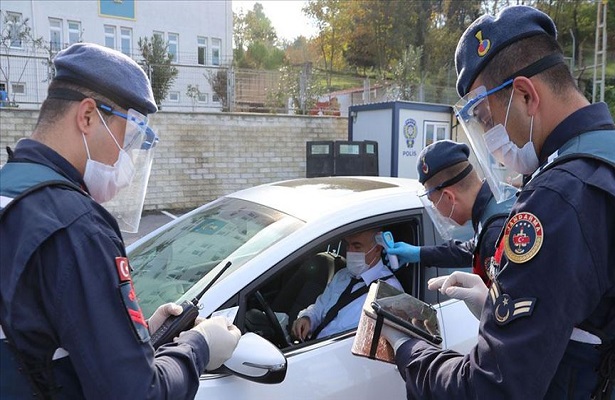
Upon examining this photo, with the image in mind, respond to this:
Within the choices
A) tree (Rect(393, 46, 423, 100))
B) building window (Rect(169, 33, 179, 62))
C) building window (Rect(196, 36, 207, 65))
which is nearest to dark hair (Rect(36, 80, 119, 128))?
tree (Rect(393, 46, 423, 100))

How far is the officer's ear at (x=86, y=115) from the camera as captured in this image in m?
1.26

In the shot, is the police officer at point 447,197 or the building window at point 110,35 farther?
the building window at point 110,35

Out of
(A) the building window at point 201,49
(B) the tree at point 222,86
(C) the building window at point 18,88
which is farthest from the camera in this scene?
(A) the building window at point 201,49

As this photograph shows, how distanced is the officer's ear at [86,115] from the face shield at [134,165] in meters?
0.03

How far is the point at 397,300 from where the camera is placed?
1.67 meters

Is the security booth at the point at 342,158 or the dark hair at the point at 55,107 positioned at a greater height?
the dark hair at the point at 55,107

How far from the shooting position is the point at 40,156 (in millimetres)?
1191

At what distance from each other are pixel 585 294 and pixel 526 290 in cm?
12

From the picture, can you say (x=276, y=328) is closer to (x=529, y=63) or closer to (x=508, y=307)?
(x=508, y=307)

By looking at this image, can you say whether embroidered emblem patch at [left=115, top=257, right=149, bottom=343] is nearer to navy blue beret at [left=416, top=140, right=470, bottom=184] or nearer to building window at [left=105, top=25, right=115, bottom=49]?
navy blue beret at [left=416, top=140, right=470, bottom=184]

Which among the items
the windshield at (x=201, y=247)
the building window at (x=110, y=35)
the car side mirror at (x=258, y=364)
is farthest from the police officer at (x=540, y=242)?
the building window at (x=110, y=35)

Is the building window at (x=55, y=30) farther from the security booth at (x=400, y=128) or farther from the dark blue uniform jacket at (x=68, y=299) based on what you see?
the dark blue uniform jacket at (x=68, y=299)

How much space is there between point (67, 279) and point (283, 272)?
1147 millimetres

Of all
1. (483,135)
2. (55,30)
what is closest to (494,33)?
(483,135)
